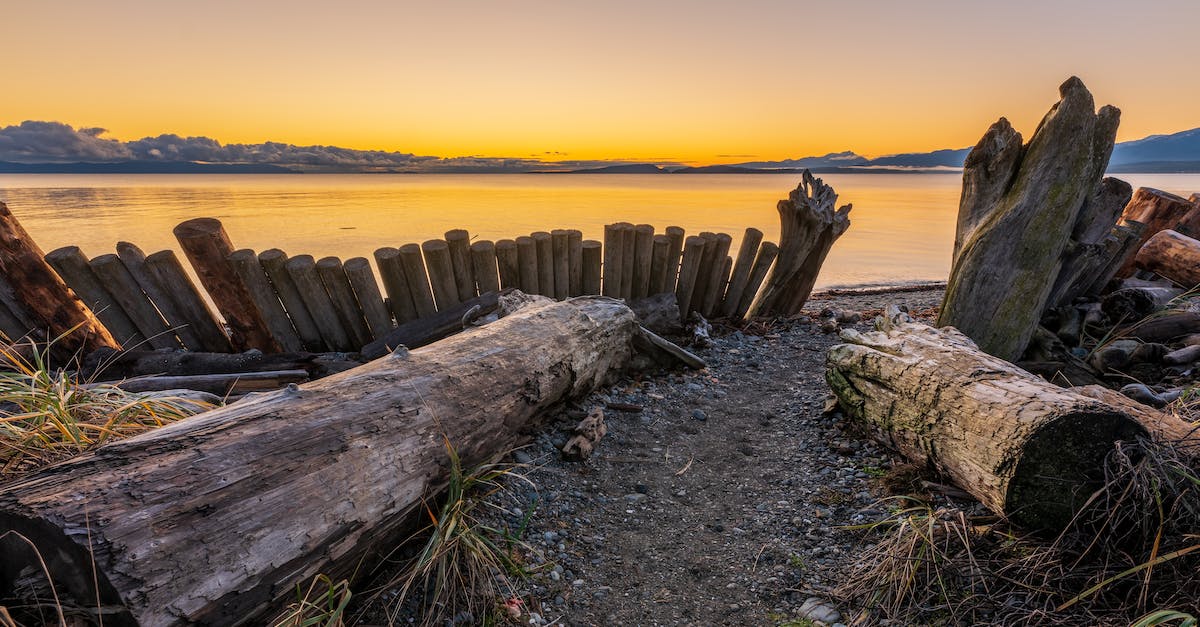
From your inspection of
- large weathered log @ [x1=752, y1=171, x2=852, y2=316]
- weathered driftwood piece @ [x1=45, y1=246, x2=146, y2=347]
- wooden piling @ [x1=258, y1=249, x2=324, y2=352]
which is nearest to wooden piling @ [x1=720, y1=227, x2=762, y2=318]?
large weathered log @ [x1=752, y1=171, x2=852, y2=316]

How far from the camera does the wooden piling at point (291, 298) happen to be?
5262 mm

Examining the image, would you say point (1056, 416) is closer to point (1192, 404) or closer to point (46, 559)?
point (1192, 404)

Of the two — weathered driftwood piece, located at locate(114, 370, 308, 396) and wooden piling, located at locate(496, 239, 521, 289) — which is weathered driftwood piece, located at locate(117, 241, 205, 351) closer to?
weathered driftwood piece, located at locate(114, 370, 308, 396)

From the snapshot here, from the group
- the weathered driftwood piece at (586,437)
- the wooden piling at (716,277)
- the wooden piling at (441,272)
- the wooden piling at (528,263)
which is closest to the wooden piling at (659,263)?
the wooden piling at (716,277)

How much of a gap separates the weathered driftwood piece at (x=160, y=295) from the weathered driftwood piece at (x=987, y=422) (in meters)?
5.64

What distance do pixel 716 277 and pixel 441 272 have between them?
320 centimetres

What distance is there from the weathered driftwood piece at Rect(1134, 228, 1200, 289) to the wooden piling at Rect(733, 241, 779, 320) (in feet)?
14.2

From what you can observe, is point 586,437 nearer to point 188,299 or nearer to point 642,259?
point 642,259

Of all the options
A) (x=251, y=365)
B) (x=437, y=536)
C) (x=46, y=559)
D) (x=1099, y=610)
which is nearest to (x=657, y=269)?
(x=251, y=365)

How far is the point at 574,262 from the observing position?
6441mm

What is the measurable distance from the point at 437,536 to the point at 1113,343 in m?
5.88

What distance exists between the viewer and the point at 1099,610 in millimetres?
2209

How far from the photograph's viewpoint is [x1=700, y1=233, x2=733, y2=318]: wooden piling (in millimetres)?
6926

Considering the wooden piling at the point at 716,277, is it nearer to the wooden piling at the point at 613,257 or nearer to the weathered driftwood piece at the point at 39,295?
the wooden piling at the point at 613,257
